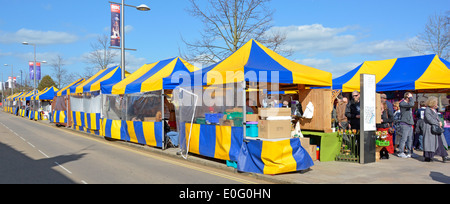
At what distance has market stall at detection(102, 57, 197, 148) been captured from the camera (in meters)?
12.9

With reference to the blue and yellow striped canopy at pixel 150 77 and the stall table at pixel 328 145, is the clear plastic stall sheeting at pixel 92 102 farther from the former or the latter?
the stall table at pixel 328 145


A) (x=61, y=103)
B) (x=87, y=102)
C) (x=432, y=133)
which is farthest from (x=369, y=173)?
(x=61, y=103)

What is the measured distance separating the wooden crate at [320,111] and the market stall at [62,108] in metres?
17.9

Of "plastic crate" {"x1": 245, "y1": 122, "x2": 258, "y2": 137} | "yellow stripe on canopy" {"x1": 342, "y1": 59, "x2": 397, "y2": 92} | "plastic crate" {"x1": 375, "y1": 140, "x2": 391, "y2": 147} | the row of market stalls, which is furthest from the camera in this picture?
"yellow stripe on canopy" {"x1": 342, "y1": 59, "x2": 397, "y2": 92}

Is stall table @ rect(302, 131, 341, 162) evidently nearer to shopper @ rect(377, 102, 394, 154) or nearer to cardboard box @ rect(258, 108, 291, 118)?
shopper @ rect(377, 102, 394, 154)

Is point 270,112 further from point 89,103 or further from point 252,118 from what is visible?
point 89,103

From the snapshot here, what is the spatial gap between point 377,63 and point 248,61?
9.34 meters

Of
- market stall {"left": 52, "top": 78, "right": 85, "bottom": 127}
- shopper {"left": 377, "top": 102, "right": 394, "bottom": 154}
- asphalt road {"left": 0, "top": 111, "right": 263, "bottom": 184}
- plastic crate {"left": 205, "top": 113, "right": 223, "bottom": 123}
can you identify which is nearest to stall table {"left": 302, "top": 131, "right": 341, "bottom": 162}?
shopper {"left": 377, "top": 102, "right": 394, "bottom": 154}

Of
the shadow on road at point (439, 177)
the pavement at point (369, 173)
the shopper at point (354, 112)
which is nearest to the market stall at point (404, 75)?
the pavement at point (369, 173)

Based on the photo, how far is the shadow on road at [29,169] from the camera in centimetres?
761

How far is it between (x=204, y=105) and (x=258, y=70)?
2624mm

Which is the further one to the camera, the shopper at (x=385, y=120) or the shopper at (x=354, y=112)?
the shopper at (x=385, y=120)
